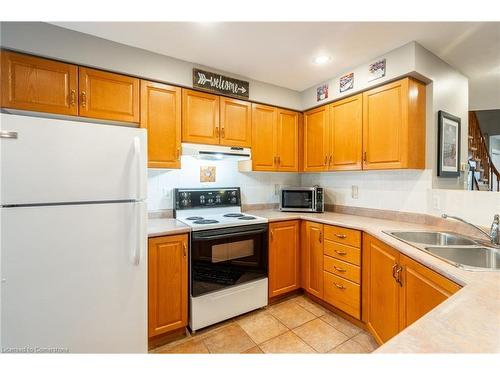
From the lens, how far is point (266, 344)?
5.88 feet

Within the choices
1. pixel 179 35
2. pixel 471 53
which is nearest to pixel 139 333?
pixel 179 35

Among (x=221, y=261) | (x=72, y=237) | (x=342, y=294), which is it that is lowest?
(x=342, y=294)

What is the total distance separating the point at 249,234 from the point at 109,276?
112 cm

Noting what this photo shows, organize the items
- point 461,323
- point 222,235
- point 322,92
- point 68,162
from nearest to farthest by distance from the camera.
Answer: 1. point 461,323
2. point 68,162
3. point 222,235
4. point 322,92

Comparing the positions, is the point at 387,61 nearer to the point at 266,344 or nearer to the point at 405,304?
the point at 405,304

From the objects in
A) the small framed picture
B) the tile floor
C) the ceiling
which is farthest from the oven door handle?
the small framed picture

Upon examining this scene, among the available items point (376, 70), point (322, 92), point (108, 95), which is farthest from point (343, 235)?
point (108, 95)

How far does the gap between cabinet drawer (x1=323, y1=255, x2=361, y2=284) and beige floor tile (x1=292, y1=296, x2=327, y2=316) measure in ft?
1.35

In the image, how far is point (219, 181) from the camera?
2.64m

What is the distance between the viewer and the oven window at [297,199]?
8.83 ft

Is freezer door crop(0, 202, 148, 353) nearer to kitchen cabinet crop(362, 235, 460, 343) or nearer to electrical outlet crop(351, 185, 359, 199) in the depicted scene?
kitchen cabinet crop(362, 235, 460, 343)

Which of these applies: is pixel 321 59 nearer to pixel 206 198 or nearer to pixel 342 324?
pixel 206 198

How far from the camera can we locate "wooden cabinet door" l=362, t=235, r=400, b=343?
1529 mm

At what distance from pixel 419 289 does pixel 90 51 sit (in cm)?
266
